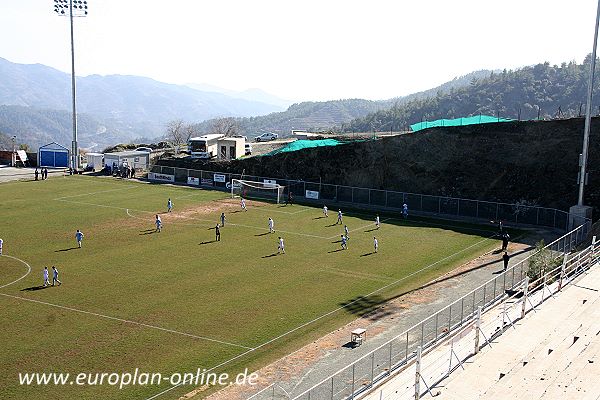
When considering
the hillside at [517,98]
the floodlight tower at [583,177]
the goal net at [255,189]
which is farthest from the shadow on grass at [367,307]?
the hillside at [517,98]

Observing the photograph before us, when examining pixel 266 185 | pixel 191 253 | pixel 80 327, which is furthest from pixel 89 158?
pixel 80 327

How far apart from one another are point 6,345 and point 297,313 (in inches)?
538

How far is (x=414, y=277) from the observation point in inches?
1635

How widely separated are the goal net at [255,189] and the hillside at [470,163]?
530cm

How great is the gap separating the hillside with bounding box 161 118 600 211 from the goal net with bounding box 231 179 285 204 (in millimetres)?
5302

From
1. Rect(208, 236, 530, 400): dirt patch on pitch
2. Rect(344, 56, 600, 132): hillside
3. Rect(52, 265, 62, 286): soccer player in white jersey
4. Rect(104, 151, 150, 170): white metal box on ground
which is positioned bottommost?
Rect(208, 236, 530, 400): dirt patch on pitch

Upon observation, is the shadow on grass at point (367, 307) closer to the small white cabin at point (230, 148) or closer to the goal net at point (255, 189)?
the goal net at point (255, 189)

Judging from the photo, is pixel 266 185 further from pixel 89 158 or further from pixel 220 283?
pixel 220 283

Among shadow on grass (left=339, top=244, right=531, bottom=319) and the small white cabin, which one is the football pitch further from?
the small white cabin

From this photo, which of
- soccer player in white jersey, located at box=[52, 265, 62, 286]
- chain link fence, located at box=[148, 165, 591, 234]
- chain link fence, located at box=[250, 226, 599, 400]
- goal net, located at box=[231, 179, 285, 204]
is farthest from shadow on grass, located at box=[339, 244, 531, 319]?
goal net, located at box=[231, 179, 285, 204]

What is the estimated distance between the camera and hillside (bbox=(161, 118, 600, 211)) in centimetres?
6569

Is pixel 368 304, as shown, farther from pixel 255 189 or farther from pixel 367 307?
pixel 255 189

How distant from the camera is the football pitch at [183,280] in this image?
2795cm

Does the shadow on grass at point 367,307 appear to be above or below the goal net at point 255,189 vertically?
below
